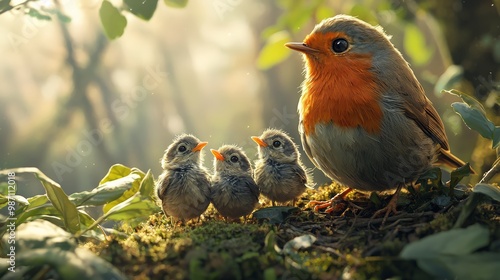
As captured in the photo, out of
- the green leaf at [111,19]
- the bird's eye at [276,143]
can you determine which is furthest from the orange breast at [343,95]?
the green leaf at [111,19]

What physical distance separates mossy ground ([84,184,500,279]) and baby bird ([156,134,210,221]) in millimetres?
87

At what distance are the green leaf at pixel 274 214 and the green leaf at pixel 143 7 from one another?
3.11ft

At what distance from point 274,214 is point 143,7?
1015 mm

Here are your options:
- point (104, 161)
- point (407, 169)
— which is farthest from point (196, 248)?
point (104, 161)

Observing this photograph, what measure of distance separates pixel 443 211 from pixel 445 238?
67 centimetres

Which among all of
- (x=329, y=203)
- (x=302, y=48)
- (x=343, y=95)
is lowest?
(x=329, y=203)

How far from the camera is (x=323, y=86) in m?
2.30

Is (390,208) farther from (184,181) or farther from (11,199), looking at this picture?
(11,199)

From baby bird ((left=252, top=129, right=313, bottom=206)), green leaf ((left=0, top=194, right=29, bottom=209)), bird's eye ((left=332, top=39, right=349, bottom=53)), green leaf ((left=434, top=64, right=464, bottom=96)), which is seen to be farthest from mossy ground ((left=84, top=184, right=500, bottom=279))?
green leaf ((left=434, top=64, right=464, bottom=96))

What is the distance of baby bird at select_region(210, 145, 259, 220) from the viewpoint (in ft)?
7.71

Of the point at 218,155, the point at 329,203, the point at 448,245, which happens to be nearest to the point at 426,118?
the point at 329,203

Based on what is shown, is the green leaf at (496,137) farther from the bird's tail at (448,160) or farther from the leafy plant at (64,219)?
the leafy plant at (64,219)

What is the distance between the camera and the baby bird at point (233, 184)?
2350 millimetres

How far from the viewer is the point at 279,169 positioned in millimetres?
2629
